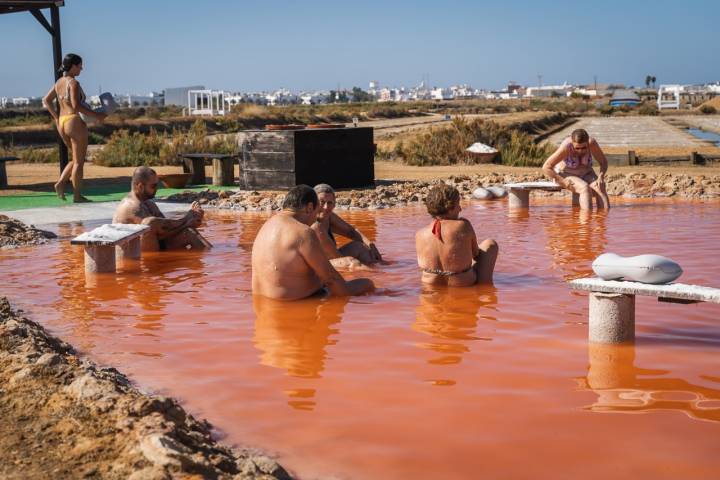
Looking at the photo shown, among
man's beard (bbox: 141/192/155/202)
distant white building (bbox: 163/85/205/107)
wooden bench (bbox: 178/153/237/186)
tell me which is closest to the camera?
man's beard (bbox: 141/192/155/202)

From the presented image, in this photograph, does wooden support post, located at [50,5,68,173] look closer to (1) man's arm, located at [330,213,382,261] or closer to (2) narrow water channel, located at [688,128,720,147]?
(1) man's arm, located at [330,213,382,261]

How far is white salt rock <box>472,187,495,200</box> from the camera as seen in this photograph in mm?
14500

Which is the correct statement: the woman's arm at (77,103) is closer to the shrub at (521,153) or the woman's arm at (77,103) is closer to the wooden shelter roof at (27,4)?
the wooden shelter roof at (27,4)

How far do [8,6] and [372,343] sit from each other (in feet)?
40.6

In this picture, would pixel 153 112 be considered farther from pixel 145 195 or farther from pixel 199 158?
pixel 145 195

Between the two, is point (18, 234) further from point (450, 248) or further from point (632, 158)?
point (632, 158)

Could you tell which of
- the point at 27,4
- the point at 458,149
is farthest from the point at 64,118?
the point at 458,149

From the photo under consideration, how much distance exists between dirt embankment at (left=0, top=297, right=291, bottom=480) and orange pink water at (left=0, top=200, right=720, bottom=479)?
28 cm

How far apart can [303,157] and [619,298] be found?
9.71 m

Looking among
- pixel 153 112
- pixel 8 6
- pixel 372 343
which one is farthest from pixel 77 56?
pixel 153 112

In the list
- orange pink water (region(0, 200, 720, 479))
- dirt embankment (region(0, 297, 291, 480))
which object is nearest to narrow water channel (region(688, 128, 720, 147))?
orange pink water (region(0, 200, 720, 479))

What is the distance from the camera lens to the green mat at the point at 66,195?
532 inches

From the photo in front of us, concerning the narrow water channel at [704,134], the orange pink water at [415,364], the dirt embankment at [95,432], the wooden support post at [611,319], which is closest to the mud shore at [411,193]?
the orange pink water at [415,364]

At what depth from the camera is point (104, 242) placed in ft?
26.4
